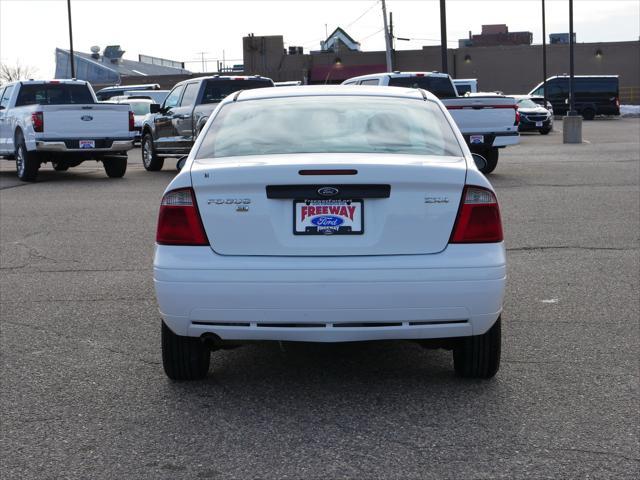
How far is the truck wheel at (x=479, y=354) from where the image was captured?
5.58 m


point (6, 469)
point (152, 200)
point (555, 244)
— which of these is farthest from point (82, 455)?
point (152, 200)

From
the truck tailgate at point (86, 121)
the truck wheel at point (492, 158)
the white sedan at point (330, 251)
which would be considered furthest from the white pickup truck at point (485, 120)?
the white sedan at point (330, 251)

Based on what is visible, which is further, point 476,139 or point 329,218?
point 476,139

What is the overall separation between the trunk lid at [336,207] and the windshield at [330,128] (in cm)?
45

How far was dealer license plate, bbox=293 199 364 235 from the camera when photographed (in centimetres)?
516

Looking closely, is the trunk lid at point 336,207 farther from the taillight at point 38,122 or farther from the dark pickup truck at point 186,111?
the taillight at point 38,122

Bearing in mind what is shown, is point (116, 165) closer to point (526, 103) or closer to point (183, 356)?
point (183, 356)

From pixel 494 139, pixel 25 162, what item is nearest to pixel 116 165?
pixel 25 162

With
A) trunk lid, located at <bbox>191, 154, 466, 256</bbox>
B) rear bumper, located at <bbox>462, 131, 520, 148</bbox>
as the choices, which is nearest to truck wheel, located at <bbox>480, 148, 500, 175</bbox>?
rear bumper, located at <bbox>462, 131, 520, 148</bbox>

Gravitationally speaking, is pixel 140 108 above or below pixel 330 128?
above

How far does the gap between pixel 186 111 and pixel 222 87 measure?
2.91ft

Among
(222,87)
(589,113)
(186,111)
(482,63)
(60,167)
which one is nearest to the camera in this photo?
(186,111)

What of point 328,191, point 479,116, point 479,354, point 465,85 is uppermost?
point 465,85

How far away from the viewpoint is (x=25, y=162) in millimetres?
20203
